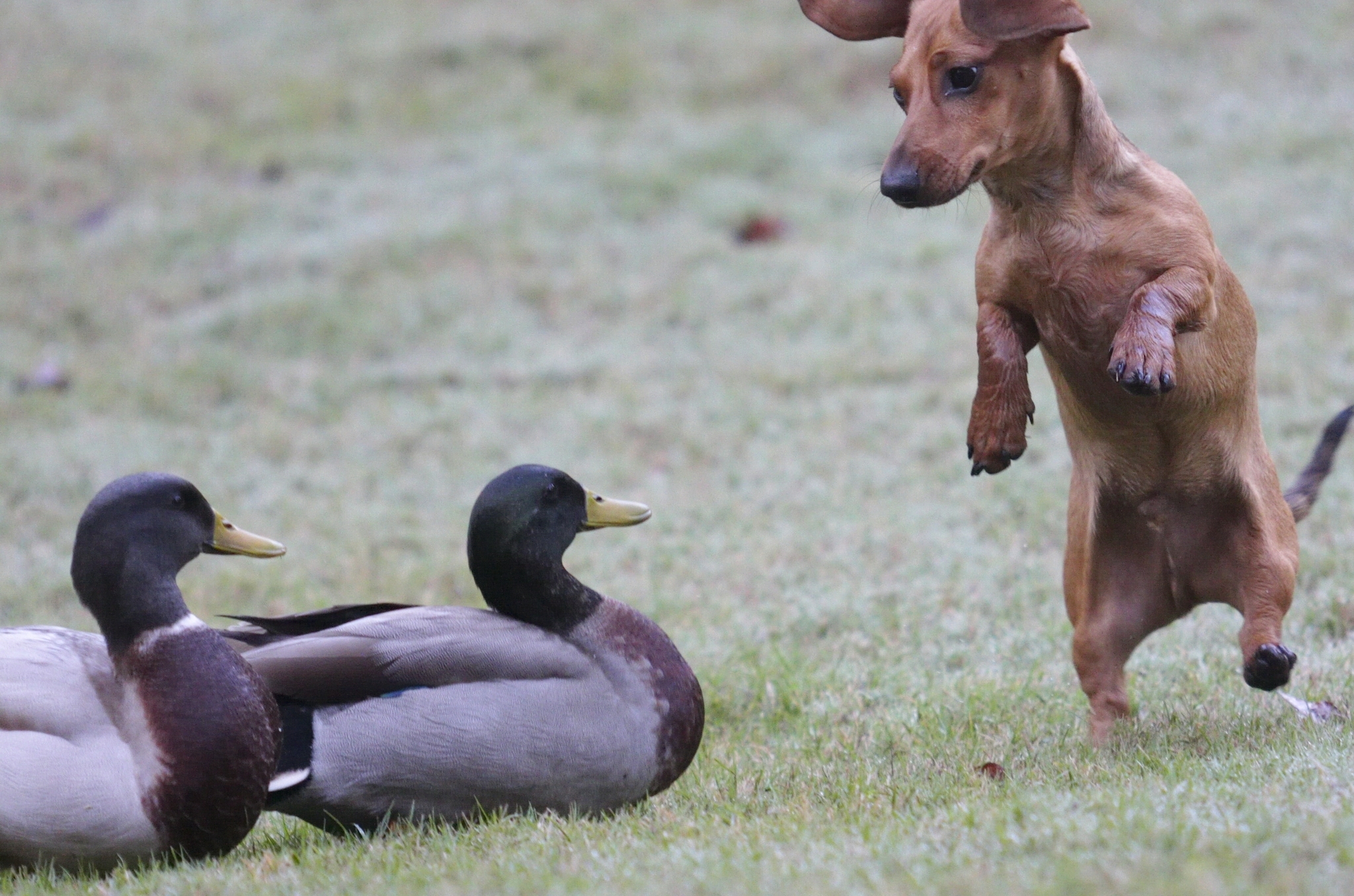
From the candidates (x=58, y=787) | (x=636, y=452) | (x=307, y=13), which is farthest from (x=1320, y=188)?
(x=307, y=13)

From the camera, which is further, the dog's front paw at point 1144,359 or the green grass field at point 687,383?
the dog's front paw at point 1144,359

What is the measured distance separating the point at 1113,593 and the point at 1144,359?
3.14 ft

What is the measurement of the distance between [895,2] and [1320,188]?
7.32 metres

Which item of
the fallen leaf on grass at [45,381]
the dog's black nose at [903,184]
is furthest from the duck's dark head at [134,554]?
the fallen leaf on grass at [45,381]

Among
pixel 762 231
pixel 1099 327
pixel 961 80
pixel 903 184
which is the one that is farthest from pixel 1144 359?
pixel 762 231

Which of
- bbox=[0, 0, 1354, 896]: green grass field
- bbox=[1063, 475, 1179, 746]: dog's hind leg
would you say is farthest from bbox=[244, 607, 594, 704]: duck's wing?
bbox=[1063, 475, 1179, 746]: dog's hind leg

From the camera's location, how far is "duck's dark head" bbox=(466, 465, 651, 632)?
4273 mm

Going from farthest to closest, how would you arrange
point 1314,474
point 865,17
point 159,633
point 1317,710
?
point 1314,474 → point 1317,710 → point 865,17 → point 159,633

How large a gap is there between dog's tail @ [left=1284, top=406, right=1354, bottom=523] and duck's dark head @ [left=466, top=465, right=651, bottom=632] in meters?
2.26

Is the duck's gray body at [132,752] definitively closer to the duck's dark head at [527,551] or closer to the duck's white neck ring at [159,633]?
the duck's white neck ring at [159,633]

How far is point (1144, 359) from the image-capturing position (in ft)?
12.2

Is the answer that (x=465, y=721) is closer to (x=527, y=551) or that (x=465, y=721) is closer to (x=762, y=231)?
(x=527, y=551)

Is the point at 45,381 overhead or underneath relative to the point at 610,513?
underneath

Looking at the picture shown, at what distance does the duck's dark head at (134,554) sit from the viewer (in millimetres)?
3857
